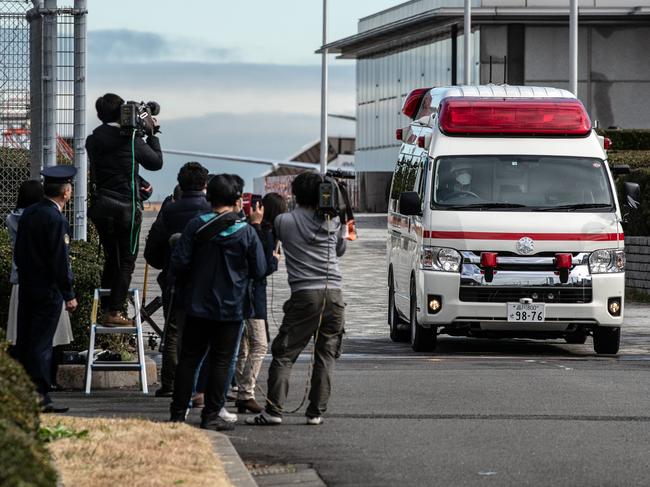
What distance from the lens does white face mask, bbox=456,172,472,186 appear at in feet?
55.3

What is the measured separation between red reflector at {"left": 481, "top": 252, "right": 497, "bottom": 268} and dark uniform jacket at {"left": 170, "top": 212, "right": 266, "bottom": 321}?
6.21 metres

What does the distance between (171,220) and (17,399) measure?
215 inches

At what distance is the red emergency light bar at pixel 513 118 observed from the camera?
17125mm

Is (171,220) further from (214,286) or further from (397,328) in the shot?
(397,328)

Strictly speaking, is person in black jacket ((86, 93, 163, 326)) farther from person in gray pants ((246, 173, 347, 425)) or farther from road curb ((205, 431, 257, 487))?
road curb ((205, 431, 257, 487))

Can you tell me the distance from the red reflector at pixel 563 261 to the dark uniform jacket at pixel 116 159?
5303 millimetres

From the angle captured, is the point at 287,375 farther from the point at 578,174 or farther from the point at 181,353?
the point at 578,174

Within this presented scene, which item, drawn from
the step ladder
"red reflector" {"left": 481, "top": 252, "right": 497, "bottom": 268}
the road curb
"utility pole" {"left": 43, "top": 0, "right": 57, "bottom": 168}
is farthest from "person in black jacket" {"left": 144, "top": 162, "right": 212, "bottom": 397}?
"red reflector" {"left": 481, "top": 252, "right": 497, "bottom": 268}

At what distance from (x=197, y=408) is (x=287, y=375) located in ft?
3.52

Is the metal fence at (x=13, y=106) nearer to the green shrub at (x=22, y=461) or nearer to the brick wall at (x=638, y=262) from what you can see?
the green shrub at (x=22, y=461)

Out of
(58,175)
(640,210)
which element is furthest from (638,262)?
(58,175)

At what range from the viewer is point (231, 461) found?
879cm

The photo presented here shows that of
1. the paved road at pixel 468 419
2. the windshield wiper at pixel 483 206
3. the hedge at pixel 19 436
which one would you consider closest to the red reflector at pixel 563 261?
the windshield wiper at pixel 483 206

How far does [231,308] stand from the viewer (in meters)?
10.3
